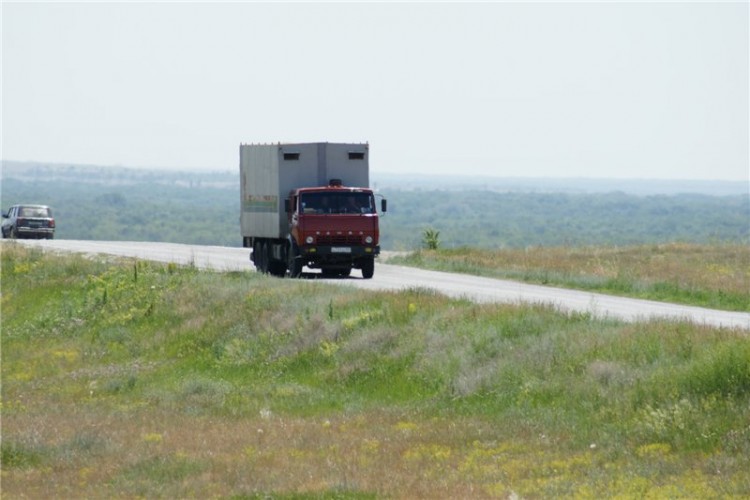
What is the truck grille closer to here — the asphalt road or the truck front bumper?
the truck front bumper

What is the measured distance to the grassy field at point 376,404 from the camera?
16391 mm

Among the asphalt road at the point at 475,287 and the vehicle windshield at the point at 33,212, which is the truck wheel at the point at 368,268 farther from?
the vehicle windshield at the point at 33,212

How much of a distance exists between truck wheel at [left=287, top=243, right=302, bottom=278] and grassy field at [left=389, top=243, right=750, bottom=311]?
279 inches

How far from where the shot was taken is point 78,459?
18.9 metres

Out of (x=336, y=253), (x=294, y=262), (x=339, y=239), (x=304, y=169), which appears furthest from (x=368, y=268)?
(x=304, y=169)

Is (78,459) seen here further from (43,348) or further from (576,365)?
(43,348)

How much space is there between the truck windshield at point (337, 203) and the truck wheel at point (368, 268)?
2.03m

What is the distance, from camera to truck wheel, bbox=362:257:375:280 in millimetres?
41531

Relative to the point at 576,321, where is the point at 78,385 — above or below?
below

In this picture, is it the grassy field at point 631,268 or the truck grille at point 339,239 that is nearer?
the grassy field at point 631,268

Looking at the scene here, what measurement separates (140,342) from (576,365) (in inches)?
616

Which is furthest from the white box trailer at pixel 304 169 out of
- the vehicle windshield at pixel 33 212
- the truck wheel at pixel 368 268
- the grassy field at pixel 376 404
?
the vehicle windshield at pixel 33 212

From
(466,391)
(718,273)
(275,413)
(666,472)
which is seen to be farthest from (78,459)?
(718,273)

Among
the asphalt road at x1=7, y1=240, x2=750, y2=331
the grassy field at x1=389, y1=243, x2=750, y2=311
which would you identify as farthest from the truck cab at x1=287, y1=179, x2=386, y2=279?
the grassy field at x1=389, y1=243, x2=750, y2=311
